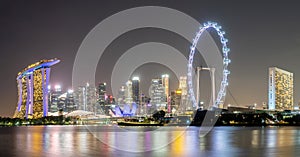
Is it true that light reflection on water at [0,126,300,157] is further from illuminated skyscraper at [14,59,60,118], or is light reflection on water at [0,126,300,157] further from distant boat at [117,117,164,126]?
illuminated skyscraper at [14,59,60,118]

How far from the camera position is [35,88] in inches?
5640

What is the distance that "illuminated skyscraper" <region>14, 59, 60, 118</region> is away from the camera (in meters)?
141

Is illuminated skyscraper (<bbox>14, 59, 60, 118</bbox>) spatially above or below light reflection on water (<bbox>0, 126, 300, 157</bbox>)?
above

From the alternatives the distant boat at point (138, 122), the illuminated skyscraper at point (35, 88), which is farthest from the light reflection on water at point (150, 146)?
the illuminated skyscraper at point (35, 88)

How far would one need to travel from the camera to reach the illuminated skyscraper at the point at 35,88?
141 meters

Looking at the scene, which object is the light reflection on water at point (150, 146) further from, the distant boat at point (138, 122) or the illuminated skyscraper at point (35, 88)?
the illuminated skyscraper at point (35, 88)

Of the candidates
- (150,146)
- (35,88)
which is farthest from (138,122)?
(150,146)

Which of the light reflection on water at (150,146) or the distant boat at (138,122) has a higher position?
the light reflection on water at (150,146)

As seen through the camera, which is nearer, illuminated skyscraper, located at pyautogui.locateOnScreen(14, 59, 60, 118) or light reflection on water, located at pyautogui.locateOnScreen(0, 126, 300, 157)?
light reflection on water, located at pyautogui.locateOnScreen(0, 126, 300, 157)

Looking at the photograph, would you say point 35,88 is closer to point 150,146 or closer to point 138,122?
point 138,122

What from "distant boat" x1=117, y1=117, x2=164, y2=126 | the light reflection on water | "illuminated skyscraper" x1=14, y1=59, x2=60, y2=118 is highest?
"illuminated skyscraper" x1=14, y1=59, x2=60, y2=118

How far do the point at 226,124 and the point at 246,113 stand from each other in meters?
7.13

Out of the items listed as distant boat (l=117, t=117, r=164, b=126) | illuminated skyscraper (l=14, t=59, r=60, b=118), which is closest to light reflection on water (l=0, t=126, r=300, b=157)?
distant boat (l=117, t=117, r=164, b=126)

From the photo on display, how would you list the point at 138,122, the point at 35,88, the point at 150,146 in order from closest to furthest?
the point at 150,146
the point at 138,122
the point at 35,88
